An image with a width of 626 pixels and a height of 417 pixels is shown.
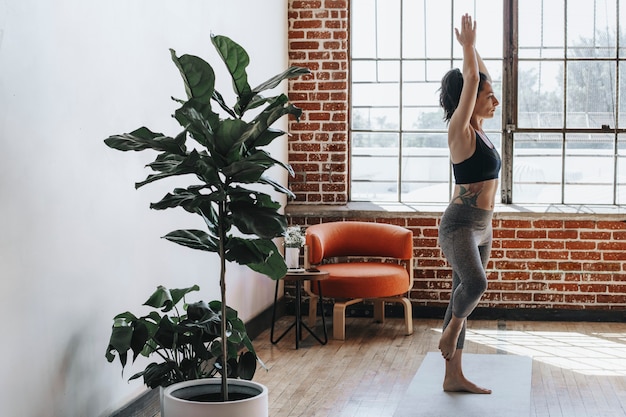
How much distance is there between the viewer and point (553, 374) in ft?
16.5

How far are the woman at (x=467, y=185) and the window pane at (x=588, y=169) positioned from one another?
2.83 meters

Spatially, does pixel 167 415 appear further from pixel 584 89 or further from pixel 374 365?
pixel 584 89

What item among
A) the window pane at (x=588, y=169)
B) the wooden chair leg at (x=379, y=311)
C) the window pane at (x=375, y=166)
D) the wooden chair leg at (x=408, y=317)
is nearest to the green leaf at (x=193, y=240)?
the wooden chair leg at (x=408, y=317)

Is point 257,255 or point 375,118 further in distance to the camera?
point 375,118

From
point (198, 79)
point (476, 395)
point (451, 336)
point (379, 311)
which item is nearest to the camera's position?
point (198, 79)

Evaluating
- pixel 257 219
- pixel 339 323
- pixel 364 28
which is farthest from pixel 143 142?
pixel 364 28

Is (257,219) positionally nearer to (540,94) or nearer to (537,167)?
(537,167)

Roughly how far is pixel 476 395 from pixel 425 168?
2.99m

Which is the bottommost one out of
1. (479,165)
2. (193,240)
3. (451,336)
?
(451,336)

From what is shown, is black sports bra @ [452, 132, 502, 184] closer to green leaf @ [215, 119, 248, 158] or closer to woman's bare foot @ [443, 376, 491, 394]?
woman's bare foot @ [443, 376, 491, 394]

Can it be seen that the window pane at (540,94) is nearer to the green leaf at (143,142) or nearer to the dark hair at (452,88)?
the dark hair at (452,88)

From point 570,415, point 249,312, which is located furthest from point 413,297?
point 570,415

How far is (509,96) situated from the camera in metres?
7.00

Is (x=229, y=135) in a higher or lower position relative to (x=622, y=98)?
lower
